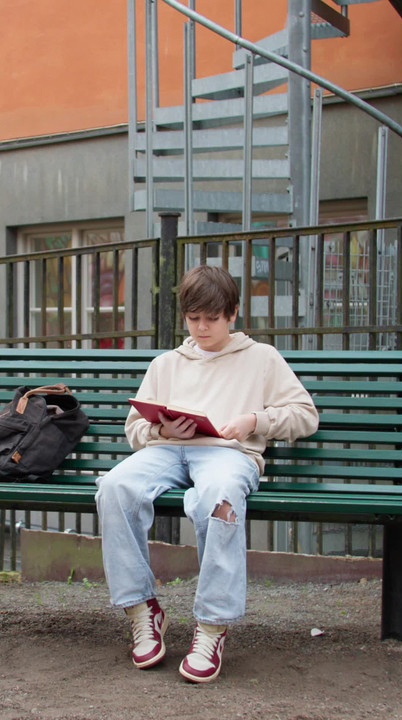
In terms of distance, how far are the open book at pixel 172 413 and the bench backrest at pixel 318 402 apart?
1.27ft

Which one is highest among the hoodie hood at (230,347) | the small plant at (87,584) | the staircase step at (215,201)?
the staircase step at (215,201)

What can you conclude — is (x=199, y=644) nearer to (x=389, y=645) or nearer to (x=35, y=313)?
(x=389, y=645)

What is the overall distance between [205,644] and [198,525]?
35 cm

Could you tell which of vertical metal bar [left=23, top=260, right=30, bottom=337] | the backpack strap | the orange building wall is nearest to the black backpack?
the backpack strap

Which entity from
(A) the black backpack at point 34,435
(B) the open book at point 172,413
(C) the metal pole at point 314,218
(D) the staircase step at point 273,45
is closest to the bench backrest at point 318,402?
(A) the black backpack at point 34,435

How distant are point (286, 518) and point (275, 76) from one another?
490cm

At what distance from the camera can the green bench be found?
3.09 meters

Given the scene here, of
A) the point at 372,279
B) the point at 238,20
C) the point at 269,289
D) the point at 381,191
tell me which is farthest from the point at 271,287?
the point at 238,20

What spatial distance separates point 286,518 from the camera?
3.11 m

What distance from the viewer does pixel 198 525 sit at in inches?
119

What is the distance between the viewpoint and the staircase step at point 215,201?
23.3 ft

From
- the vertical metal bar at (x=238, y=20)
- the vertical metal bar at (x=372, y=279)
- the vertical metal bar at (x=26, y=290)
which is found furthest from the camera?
the vertical metal bar at (x=238, y=20)

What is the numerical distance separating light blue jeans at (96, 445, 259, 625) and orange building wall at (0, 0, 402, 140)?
5.95m

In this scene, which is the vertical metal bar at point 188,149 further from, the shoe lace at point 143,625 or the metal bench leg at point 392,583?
the shoe lace at point 143,625
